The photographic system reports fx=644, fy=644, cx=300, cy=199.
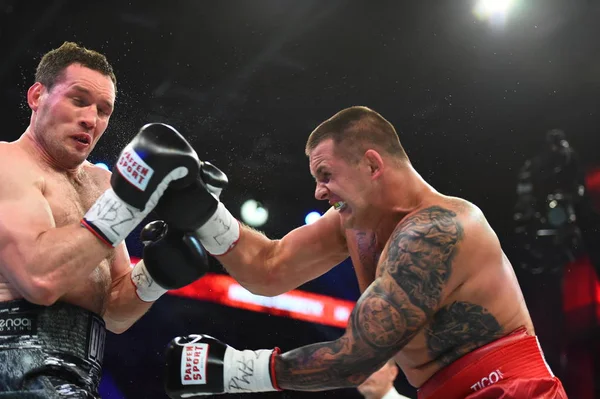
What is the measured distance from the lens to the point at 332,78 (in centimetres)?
561

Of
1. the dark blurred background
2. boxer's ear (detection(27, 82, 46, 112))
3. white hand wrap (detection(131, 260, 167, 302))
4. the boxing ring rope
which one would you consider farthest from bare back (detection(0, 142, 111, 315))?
the boxing ring rope

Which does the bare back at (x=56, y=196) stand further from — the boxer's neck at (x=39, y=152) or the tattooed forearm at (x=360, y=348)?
the tattooed forearm at (x=360, y=348)

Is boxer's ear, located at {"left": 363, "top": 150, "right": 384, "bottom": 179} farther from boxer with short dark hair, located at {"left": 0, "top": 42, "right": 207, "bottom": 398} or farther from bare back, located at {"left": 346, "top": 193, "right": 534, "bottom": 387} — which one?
boxer with short dark hair, located at {"left": 0, "top": 42, "right": 207, "bottom": 398}

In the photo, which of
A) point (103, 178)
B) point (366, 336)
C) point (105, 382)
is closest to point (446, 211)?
point (366, 336)

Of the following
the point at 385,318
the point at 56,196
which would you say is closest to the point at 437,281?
the point at 385,318

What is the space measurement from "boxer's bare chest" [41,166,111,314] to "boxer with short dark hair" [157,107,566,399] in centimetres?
27

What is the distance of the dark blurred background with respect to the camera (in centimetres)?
489

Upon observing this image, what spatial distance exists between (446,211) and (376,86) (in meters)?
3.75

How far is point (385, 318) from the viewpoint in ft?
5.87

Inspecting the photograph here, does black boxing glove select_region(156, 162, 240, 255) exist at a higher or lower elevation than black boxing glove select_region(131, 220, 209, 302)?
higher

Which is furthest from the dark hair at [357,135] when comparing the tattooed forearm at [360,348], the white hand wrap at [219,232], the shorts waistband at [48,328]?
the shorts waistband at [48,328]

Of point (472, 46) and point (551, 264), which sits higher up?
point (472, 46)

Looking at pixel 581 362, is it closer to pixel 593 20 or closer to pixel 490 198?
pixel 490 198

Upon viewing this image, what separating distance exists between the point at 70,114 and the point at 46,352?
752 mm
